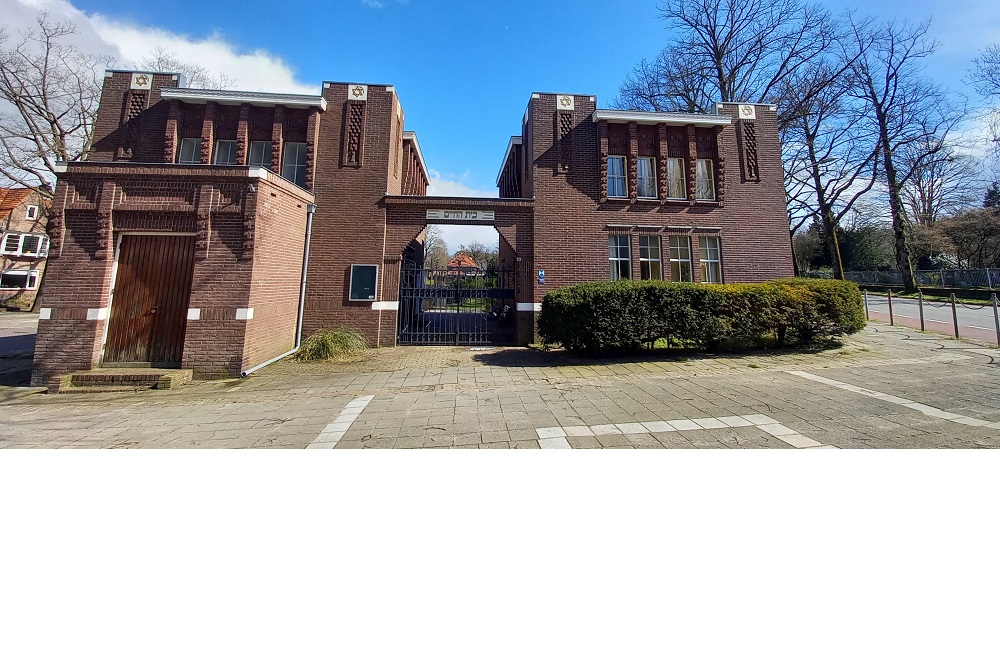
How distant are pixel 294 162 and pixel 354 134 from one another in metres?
2.17

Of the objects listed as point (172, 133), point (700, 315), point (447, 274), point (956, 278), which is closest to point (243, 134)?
point (172, 133)

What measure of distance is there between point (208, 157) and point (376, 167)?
523 centimetres

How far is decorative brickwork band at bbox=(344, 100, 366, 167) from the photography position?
11562 millimetres

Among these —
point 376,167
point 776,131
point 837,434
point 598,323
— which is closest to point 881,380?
point 837,434

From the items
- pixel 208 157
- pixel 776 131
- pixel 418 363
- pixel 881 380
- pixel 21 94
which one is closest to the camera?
pixel 881 380

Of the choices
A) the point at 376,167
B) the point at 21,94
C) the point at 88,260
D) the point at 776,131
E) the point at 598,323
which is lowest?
the point at 598,323

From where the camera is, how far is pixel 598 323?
8156 mm

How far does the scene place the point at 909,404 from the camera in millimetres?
5008

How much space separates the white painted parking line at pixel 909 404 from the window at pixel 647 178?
8493 mm

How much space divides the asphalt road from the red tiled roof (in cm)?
5590

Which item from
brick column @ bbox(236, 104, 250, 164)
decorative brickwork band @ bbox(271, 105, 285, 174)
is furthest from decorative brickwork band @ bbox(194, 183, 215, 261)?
brick column @ bbox(236, 104, 250, 164)
